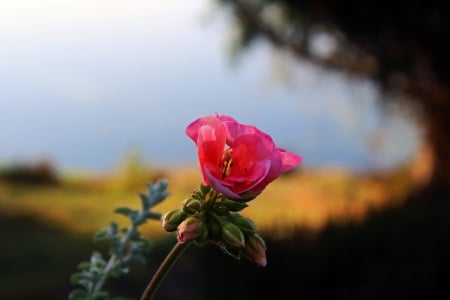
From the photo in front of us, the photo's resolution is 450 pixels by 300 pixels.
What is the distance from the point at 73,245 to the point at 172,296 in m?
4.34

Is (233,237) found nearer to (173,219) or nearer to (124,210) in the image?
(173,219)

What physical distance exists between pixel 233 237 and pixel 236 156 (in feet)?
0.26

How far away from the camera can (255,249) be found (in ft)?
3.02

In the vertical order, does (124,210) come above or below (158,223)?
below

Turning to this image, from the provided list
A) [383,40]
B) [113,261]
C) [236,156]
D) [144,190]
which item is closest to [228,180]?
[236,156]

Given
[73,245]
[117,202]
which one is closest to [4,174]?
[117,202]

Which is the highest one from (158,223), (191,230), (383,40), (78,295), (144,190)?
(383,40)

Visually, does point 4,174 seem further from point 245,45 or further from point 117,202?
point 245,45

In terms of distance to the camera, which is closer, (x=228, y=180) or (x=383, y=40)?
(x=228, y=180)

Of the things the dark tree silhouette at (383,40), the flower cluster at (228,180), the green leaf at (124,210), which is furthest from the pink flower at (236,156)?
the dark tree silhouette at (383,40)

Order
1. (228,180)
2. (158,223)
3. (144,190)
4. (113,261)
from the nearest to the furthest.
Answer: (228,180) → (113,261) → (158,223) → (144,190)

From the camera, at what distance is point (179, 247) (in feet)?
2.94

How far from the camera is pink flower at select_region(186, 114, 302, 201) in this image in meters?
0.86

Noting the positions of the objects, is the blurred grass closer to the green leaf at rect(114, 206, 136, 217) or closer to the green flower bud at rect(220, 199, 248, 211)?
the green leaf at rect(114, 206, 136, 217)
